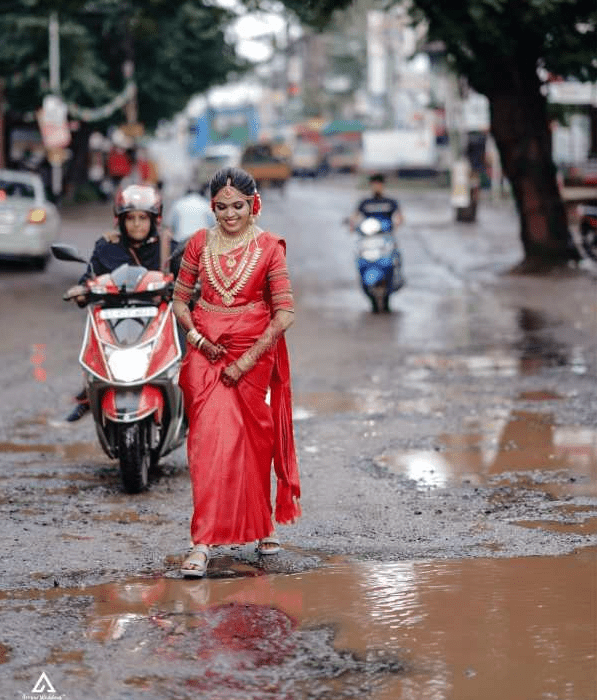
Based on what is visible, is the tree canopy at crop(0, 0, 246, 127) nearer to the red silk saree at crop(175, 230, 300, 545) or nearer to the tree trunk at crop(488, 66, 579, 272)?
the tree trunk at crop(488, 66, 579, 272)

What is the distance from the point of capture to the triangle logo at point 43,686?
533cm

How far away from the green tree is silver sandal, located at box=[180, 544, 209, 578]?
15070mm

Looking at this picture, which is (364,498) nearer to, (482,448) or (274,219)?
(482,448)

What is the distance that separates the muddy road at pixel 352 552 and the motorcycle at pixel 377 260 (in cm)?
369

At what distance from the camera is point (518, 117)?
945 inches

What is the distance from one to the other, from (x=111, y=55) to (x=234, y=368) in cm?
4541

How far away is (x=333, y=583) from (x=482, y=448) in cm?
355

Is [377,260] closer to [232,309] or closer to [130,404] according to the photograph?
[130,404]

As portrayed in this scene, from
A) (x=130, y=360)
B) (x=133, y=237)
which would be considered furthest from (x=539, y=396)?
(x=130, y=360)

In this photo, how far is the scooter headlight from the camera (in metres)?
8.64

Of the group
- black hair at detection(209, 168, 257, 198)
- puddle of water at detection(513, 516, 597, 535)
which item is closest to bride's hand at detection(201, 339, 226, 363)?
black hair at detection(209, 168, 257, 198)

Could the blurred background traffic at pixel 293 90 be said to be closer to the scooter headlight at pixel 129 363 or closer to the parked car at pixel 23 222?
the parked car at pixel 23 222

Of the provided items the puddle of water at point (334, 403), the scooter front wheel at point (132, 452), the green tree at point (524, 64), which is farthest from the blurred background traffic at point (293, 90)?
the scooter front wheel at point (132, 452)

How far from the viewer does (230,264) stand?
7.00 metres
